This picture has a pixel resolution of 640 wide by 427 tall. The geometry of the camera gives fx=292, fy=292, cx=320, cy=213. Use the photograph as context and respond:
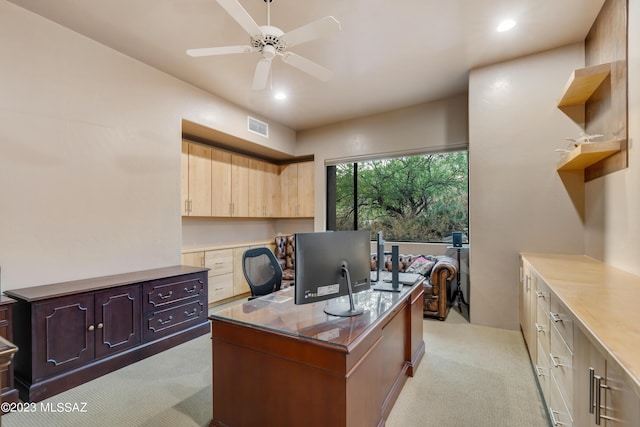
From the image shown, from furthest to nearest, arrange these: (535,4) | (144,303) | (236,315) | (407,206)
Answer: (407,206)
(144,303)
(535,4)
(236,315)

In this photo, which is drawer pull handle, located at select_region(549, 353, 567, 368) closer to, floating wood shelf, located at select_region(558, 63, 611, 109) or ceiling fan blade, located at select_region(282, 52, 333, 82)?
floating wood shelf, located at select_region(558, 63, 611, 109)

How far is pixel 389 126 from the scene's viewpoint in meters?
4.89

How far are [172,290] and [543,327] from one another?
3.26 metres

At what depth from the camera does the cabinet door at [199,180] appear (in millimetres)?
4297

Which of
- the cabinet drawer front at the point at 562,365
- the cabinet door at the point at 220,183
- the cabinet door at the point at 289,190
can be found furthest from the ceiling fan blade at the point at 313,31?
the cabinet door at the point at 289,190

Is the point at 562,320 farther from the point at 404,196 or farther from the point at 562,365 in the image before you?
the point at 404,196

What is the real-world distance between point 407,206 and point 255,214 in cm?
278

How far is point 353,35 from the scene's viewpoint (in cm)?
283

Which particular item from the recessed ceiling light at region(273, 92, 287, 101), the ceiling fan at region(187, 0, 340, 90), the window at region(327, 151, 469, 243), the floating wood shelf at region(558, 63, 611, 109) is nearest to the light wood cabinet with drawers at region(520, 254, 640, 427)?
the floating wood shelf at region(558, 63, 611, 109)

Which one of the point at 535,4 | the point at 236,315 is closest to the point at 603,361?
the point at 236,315

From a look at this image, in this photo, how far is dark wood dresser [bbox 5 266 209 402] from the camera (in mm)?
2182

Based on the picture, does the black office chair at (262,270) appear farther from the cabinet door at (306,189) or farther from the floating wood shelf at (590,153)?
the floating wood shelf at (590,153)

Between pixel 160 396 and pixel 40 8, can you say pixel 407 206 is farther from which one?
pixel 40 8

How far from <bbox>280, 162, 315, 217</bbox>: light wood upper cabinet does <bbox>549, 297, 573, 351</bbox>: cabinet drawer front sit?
4284 mm
